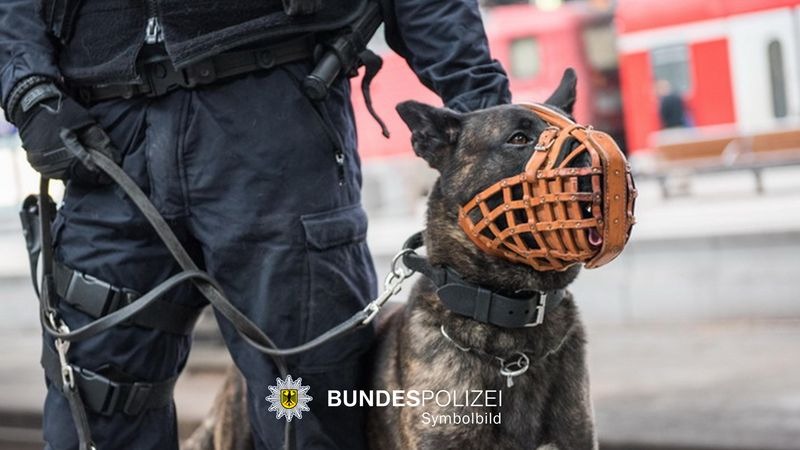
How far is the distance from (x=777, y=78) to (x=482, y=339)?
34.6ft

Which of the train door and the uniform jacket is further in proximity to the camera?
the train door

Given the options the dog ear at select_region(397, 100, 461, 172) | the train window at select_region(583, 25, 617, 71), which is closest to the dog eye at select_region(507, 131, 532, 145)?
the dog ear at select_region(397, 100, 461, 172)

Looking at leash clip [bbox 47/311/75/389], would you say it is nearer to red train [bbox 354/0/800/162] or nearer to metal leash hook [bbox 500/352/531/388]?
metal leash hook [bbox 500/352/531/388]

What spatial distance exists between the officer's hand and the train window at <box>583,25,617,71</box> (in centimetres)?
1242

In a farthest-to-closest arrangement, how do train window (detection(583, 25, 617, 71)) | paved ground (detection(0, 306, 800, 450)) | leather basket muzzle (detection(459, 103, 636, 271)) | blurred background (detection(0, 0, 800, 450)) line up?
train window (detection(583, 25, 617, 71)) → blurred background (detection(0, 0, 800, 450)) → paved ground (detection(0, 306, 800, 450)) → leather basket muzzle (detection(459, 103, 636, 271))

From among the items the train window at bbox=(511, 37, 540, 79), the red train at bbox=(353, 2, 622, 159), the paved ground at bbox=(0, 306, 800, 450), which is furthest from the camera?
the train window at bbox=(511, 37, 540, 79)

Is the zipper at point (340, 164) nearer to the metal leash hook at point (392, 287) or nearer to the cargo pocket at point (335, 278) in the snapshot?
the cargo pocket at point (335, 278)

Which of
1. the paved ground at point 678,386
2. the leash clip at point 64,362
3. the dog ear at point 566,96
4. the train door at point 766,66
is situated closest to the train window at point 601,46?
the train door at point 766,66

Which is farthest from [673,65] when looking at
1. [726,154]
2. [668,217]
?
[668,217]

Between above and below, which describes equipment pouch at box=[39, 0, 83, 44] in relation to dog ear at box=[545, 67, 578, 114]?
above

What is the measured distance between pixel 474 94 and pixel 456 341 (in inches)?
22.2

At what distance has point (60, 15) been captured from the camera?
8.41 feet

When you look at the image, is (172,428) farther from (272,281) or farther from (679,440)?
(679,440)

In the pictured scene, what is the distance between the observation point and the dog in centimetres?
234
